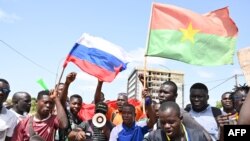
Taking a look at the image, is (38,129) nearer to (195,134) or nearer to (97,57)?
(195,134)

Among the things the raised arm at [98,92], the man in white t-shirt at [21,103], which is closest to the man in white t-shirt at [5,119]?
the man in white t-shirt at [21,103]

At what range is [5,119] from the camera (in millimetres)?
4922

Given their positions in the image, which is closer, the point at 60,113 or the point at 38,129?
the point at 38,129

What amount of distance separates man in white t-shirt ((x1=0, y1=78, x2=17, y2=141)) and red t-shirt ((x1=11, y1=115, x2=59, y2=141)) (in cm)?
7

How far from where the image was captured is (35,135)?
469cm

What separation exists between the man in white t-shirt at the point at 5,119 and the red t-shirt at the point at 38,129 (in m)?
0.07

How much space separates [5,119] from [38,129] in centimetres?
44

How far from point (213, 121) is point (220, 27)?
2581mm

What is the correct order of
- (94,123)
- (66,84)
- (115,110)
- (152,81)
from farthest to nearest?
(152,81), (115,110), (66,84), (94,123)

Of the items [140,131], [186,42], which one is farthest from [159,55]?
[140,131]

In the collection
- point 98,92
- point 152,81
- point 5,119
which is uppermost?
point 152,81

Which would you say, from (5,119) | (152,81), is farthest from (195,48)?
(5,119)

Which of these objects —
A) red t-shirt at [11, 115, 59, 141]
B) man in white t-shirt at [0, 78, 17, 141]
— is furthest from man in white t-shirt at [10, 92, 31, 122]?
red t-shirt at [11, 115, 59, 141]

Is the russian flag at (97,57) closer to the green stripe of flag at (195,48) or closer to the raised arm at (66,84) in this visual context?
the green stripe of flag at (195,48)
